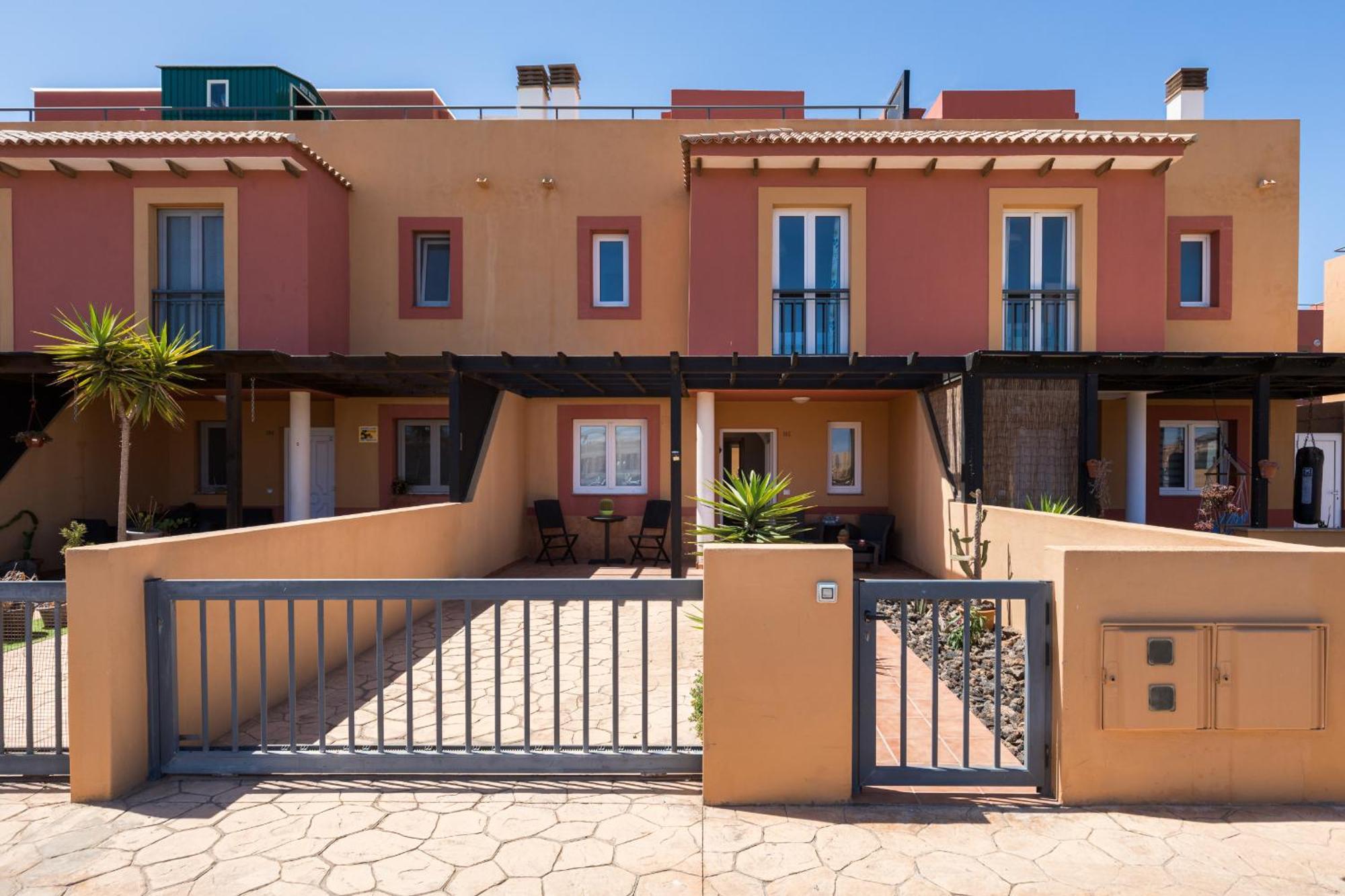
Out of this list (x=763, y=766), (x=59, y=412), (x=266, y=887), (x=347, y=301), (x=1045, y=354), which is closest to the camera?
(x=266, y=887)

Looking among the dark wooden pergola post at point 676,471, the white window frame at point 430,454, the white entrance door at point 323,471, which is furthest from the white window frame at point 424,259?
the dark wooden pergola post at point 676,471

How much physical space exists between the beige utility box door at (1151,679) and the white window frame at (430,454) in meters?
10.9

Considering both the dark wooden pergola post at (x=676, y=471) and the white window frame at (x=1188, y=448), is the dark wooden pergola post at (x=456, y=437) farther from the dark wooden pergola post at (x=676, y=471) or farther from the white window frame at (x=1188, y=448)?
the white window frame at (x=1188, y=448)

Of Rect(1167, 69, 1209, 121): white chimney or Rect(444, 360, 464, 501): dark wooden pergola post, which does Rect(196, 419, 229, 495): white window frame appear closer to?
Rect(444, 360, 464, 501): dark wooden pergola post

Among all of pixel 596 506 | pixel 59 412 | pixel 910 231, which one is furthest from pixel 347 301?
pixel 910 231

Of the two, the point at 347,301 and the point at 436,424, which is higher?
the point at 347,301

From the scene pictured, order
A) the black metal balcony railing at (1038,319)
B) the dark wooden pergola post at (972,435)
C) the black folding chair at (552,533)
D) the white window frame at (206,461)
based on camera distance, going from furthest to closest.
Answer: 1. the white window frame at (206,461)
2. the black folding chair at (552,533)
3. the black metal balcony railing at (1038,319)
4. the dark wooden pergola post at (972,435)

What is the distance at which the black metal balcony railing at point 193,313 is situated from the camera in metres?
10.8

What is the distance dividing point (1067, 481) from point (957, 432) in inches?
66.2

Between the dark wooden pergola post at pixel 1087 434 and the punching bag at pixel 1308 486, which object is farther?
the punching bag at pixel 1308 486

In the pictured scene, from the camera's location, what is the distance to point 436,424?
12359mm

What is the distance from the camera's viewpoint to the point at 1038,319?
10602 millimetres

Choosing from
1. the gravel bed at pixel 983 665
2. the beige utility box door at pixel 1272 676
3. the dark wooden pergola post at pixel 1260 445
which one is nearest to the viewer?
the beige utility box door at pixel 1272 676

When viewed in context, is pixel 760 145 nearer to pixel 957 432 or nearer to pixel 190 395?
pixel 957 432
